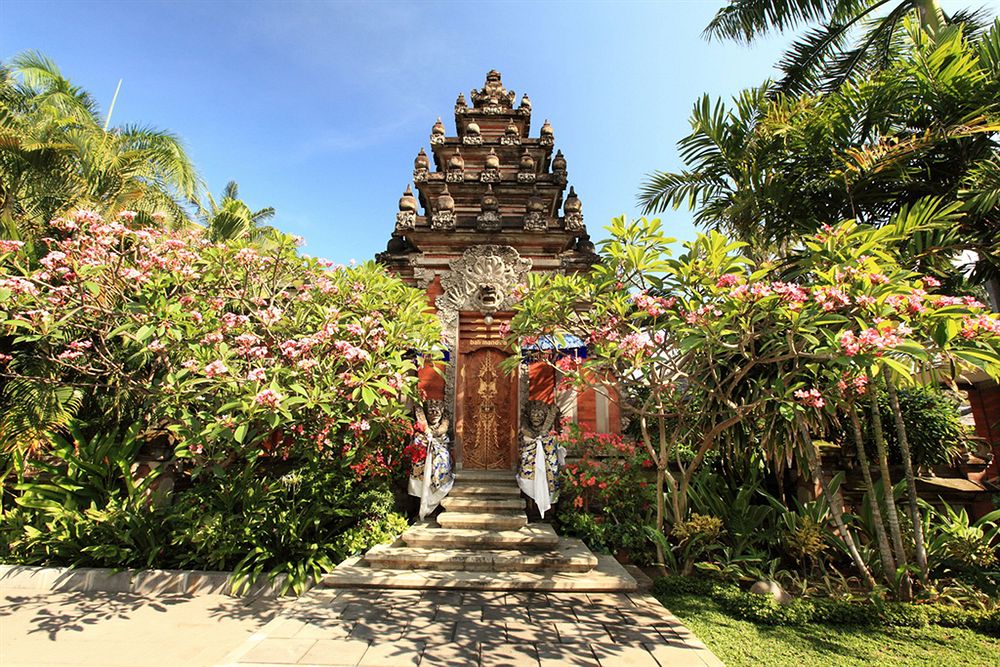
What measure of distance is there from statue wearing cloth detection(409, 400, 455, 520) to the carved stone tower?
845 mm

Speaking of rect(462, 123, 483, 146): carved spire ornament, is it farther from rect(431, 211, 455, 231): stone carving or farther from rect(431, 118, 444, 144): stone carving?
rect(431, 211, 455, 231): stone carving

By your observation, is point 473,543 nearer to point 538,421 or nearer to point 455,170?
point 538,421

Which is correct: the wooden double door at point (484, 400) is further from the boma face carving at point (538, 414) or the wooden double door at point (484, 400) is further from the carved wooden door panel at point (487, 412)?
the boma face carving at point (538, 414)

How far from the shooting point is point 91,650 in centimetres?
Answer: 365

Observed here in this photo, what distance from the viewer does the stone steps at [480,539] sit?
5707 mm

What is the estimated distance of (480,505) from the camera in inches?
263

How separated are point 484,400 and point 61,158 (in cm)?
798

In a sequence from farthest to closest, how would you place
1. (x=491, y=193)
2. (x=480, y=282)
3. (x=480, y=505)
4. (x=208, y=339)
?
(x=491, y=193), (x=480, y=282), (x=480, y=505), (x=208, y=339)

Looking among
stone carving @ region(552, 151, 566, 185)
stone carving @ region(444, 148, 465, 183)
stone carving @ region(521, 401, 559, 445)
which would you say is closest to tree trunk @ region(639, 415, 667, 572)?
stone carving @ region(521, 401, 559, 445)

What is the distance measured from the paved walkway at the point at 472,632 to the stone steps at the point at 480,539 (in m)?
1.02

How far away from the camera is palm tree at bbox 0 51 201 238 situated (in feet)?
24.5

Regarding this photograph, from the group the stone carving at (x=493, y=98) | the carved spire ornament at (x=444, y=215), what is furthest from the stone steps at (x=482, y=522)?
the stone carving at (x=493, y=98)

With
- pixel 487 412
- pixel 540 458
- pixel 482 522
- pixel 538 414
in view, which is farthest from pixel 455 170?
pixel 482 522

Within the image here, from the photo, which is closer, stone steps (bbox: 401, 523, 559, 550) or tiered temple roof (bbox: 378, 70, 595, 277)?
stone steps (bbox: 401, 523, 559, 550)
